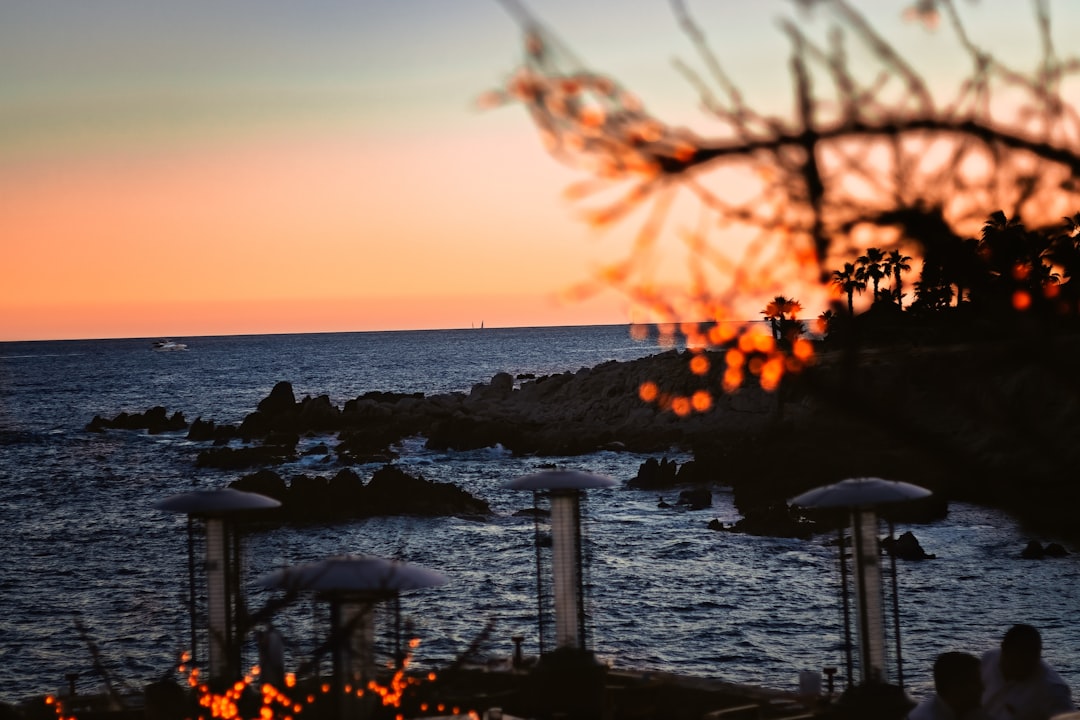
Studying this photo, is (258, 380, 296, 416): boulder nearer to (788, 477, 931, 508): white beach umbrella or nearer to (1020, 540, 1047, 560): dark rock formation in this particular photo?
(1020, 540, 1047, 560): dark rock formation

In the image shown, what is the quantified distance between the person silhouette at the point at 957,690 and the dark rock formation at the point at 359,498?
107ft

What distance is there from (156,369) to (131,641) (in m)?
154

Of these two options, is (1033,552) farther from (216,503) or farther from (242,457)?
(242,457)

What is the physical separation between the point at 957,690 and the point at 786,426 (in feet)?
138

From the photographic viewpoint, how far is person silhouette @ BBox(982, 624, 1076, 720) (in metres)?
7.23

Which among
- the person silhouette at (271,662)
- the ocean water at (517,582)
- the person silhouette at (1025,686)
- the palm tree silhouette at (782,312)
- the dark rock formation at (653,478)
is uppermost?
the palm tree silhouette at (782,312)

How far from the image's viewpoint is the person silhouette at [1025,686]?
23.7 feet

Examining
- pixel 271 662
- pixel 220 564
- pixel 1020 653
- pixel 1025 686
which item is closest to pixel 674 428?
pixel 220 564

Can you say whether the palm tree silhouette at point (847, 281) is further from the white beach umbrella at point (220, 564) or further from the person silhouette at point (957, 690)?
the white beach umbrella at point (220, 564)

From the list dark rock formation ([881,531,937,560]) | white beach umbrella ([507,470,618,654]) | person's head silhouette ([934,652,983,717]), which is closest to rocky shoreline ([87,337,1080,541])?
dark rock formation ([881,531,937,560])

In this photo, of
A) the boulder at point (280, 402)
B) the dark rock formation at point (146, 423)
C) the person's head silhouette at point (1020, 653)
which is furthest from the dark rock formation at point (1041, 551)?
the dark rock formation at point (146, 423)

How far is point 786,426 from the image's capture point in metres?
48.5

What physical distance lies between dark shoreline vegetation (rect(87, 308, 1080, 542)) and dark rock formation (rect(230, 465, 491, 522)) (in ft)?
0.23

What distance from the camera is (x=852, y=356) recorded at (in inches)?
113
